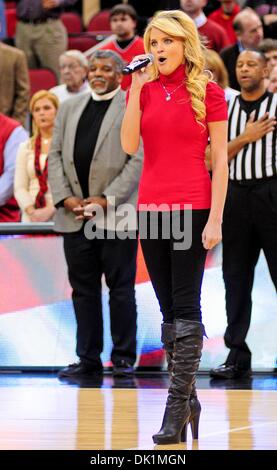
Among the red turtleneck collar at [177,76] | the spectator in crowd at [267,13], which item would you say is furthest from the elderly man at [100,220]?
the spectator in crowd at [267,13]

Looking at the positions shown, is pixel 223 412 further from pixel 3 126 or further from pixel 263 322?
pixel 3 126

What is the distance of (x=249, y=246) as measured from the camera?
22.5 ft

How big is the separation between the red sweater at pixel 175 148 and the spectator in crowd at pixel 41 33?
21.2ft

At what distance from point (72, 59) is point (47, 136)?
1.58 m

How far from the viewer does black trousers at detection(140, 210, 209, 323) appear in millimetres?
4605

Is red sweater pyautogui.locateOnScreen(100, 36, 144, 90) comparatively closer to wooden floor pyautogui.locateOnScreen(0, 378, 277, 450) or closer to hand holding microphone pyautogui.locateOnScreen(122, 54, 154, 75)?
wooden floor pyautogui.locateOnScreen(0, 378, 277, 450)

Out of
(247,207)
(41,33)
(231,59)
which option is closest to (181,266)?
(247,207)

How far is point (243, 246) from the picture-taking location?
6.83m

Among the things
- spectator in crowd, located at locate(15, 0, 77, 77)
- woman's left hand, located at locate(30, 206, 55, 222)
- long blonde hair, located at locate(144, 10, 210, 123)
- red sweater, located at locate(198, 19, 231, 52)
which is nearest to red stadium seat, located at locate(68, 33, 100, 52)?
spectator in crowd, located at locate(15, 0, 77, 77)

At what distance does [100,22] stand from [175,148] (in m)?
7.85

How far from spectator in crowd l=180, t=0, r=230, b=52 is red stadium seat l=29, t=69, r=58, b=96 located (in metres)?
1.54
